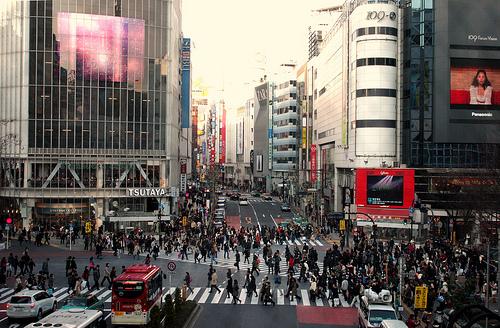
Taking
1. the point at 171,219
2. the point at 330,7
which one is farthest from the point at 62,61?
the point at 330,7

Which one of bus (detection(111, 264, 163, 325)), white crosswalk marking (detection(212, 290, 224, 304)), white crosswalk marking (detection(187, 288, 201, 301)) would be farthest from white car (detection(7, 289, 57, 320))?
white crosswalk marking (detection(212, 290, 224, 304))

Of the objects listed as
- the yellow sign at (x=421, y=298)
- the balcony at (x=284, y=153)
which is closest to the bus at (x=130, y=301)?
the yellow sign at (x=421, y=298)

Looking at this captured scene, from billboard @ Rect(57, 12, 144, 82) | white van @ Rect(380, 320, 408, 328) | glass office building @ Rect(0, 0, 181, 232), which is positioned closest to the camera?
white van @ Rect(380, 320, 408, 328)

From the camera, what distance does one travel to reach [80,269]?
121ft

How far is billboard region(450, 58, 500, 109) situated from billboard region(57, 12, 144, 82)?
110 ft

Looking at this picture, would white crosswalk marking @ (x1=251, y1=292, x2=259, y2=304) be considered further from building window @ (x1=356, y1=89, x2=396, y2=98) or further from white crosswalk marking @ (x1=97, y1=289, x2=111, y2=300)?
building window @ (x1=356, y1=89, x2=396, y2=98)

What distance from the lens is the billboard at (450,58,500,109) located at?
6219cm

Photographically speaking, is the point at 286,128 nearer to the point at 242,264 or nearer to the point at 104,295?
the point at 242,264

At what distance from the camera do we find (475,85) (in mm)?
62438

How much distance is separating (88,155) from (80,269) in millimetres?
26154

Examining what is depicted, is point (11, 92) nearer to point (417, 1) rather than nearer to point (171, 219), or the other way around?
point (171, 219)

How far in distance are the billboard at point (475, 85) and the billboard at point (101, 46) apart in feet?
110

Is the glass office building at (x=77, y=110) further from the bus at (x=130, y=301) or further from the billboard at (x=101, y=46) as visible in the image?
the bus at (x=130, y=301)

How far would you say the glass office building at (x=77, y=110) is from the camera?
5981 centimetres
